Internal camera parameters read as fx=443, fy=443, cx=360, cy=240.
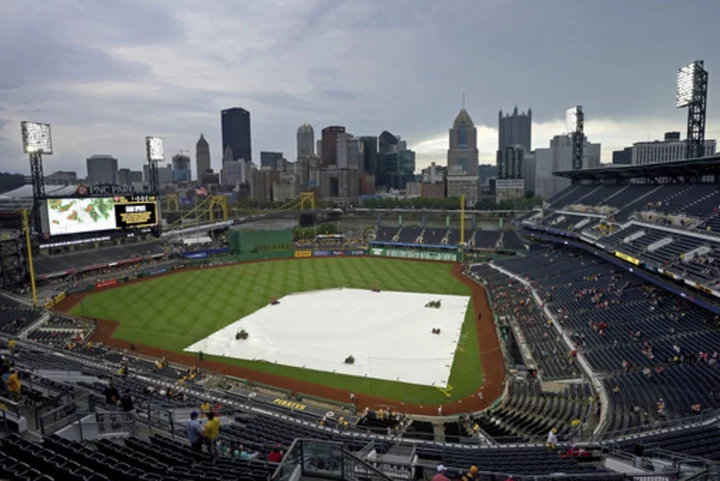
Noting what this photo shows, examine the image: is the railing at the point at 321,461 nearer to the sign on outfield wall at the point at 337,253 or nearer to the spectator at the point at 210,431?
the spectator at the point at 210,431

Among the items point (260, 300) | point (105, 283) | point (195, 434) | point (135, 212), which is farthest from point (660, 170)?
point (105, 283)

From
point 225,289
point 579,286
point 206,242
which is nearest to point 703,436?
point 579,286

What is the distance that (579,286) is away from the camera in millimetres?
35375

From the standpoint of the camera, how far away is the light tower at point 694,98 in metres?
41.8

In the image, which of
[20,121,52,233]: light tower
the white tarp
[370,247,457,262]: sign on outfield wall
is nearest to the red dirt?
the white tarp

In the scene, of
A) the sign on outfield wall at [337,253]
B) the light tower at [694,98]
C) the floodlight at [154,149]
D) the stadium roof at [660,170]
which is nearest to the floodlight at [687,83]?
the light tower at [694,98]

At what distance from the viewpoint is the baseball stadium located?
10.6 metres

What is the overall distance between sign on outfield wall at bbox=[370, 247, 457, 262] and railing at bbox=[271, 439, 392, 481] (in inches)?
2180

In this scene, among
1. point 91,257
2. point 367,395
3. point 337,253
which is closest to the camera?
point 367,395

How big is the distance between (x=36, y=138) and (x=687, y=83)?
64940mm

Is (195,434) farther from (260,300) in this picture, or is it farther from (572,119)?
(572,119)

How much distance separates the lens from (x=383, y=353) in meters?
28.0

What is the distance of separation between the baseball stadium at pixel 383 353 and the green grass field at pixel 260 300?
25 centimetres

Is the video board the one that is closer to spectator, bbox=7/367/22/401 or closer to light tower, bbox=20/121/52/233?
light tower, bbox=20/121/52/233
